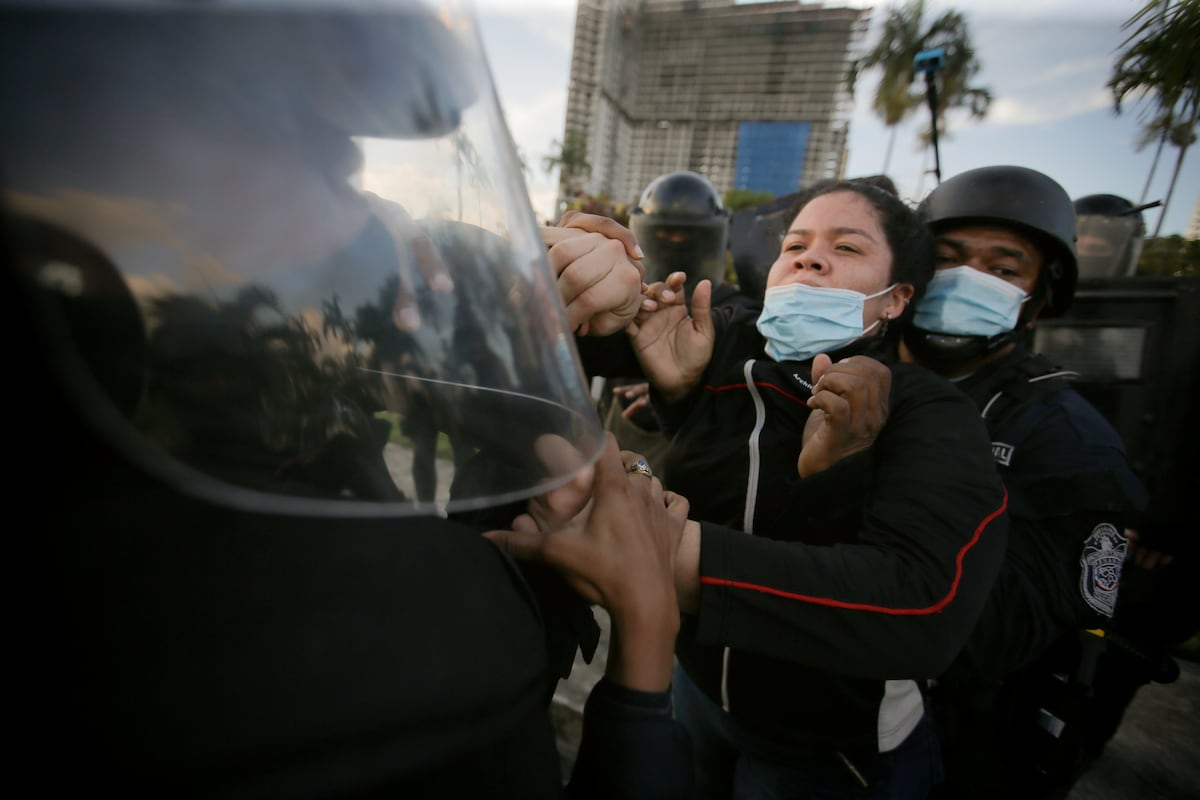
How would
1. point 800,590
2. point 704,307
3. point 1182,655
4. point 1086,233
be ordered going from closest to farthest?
point 800,590 < point 704,307 < point 1182,655 < point 1086,233

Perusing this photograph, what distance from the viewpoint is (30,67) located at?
337 mm

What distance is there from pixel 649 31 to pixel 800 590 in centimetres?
7980

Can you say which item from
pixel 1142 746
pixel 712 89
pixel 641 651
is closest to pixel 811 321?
pixel 641 651

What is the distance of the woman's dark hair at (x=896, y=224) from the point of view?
1532 millimetres

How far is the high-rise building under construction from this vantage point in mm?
61469

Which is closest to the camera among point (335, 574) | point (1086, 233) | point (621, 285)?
point (335, 574)

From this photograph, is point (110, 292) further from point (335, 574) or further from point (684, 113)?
point (684, 113)

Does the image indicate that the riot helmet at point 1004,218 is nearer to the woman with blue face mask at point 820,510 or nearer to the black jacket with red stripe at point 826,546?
the woman with blue face mask at point 820,510

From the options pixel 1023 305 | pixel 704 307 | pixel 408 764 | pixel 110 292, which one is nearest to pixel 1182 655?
pixel 1023 305

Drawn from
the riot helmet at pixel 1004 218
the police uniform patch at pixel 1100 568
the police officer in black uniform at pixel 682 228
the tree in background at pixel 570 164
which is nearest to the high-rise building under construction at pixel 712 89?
the tree in background at pixel 570 164

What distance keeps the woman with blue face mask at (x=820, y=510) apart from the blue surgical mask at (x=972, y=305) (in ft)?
0.84

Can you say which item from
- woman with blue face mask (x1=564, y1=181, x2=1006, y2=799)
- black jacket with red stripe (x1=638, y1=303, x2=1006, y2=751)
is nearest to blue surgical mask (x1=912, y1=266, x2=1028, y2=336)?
woman with blue face mask (x1=564, y1=181, x2=1006, y2=799)

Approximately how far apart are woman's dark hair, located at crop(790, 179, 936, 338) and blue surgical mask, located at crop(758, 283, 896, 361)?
23 cm

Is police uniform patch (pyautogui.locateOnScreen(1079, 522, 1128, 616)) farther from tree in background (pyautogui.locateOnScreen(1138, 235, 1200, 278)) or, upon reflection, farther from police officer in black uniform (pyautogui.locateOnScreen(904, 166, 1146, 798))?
tree in background (pyautogui.locateOnScreen(1138, 235, 1200, 278))
